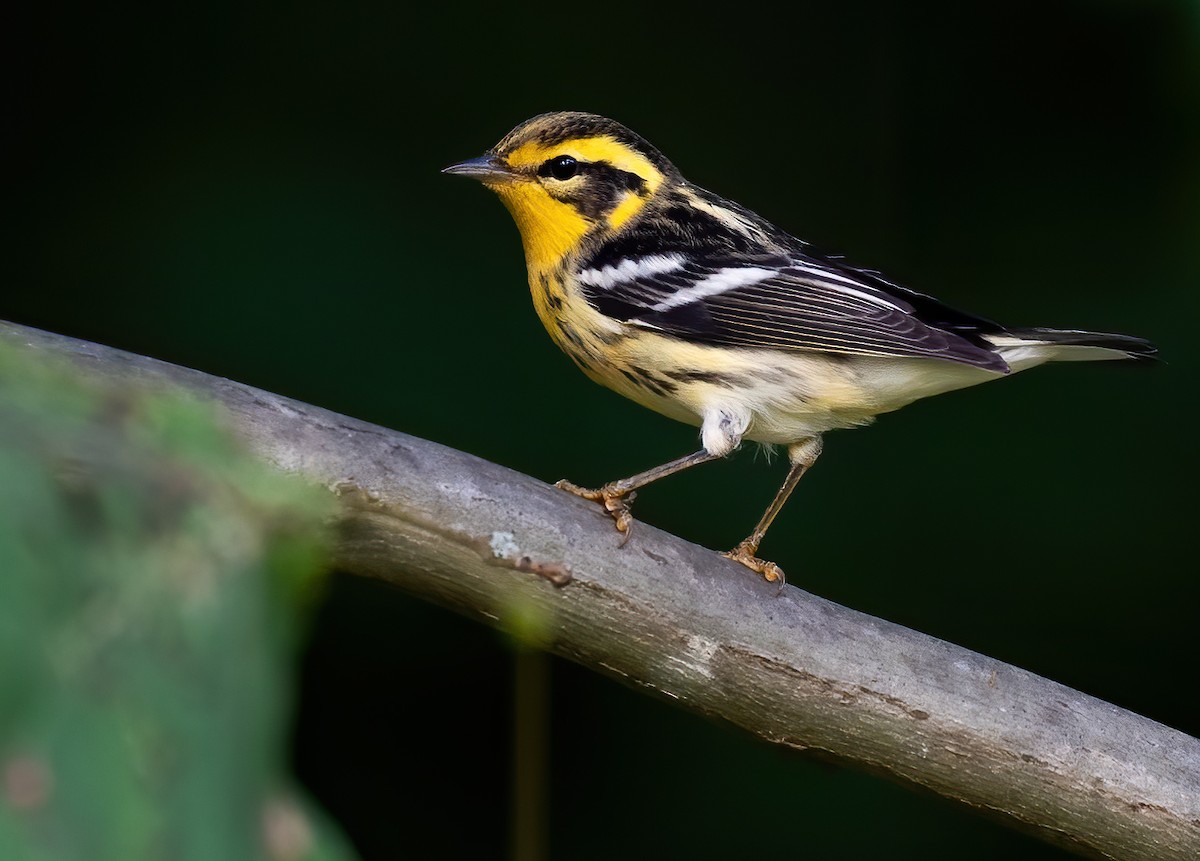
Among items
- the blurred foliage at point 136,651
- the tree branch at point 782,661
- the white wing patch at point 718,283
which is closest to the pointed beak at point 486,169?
the white wing patch at point 718,283

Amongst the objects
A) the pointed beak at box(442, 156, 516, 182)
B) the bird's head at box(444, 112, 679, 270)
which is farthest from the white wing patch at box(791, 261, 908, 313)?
the pointed beak at box(442, 156, 516, 182)

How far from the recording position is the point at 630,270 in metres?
2.57

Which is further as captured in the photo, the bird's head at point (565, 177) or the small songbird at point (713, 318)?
the bird's head at point (565, 177)

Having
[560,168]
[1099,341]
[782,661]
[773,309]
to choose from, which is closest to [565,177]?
[560,168]

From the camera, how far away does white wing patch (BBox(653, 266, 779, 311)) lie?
2.52 metres

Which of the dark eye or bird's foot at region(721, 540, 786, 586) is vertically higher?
the dark eye

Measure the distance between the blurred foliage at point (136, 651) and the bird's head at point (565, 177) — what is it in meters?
2.10

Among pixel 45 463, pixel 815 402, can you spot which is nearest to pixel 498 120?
pixel 815 402

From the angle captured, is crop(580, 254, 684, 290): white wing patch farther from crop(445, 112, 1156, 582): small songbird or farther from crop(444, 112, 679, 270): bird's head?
crop(444, 112, 679, 270): bird's head

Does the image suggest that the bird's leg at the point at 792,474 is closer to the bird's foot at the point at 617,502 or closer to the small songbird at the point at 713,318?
the small songbird at the point at 713,318

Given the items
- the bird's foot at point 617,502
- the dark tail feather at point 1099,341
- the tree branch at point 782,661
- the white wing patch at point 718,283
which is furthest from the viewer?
the white wing patch at point 718,283

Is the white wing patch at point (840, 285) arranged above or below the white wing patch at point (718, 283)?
above

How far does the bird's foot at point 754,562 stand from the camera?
2.22 m

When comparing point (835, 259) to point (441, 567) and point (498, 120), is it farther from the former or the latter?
point (441, 567)
